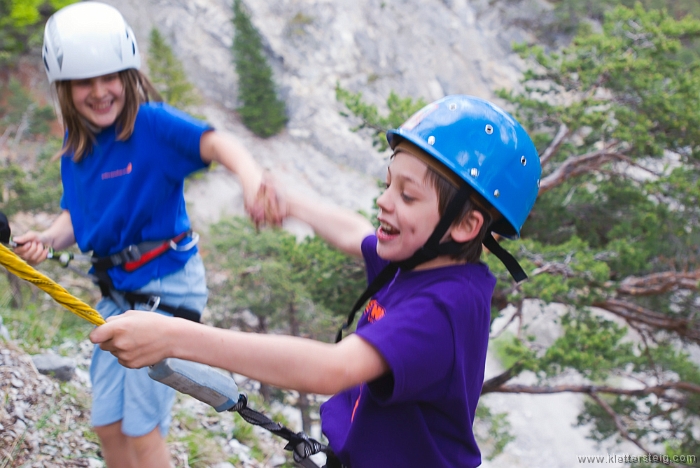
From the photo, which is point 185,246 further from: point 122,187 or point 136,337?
point 136,337

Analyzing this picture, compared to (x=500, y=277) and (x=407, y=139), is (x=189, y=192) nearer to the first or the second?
(x=500, y=277)

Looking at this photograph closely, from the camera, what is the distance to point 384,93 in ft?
108

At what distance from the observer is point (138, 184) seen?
2.54 meters

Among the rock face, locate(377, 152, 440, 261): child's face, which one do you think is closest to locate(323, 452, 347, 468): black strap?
locate(377, 152, 440, 261): child's face

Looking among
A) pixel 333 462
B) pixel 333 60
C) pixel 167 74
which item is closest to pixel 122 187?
pixel 333 462

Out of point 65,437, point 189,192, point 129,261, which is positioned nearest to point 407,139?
point 129,261

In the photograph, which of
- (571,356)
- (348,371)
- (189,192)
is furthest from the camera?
(189,192)

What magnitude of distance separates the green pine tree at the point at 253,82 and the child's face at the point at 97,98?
2825cm

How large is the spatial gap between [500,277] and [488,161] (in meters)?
5.54

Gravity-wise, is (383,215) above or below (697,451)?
above

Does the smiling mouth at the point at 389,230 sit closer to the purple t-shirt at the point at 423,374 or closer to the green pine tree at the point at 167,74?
the purple t-shirt at the point at 423,374

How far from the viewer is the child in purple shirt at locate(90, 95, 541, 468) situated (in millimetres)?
1433

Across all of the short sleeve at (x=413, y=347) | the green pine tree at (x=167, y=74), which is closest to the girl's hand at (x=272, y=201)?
the short sleeve at (x=413, y=347)

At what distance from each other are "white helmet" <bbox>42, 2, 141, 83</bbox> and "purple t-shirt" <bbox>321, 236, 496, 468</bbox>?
172 cm
